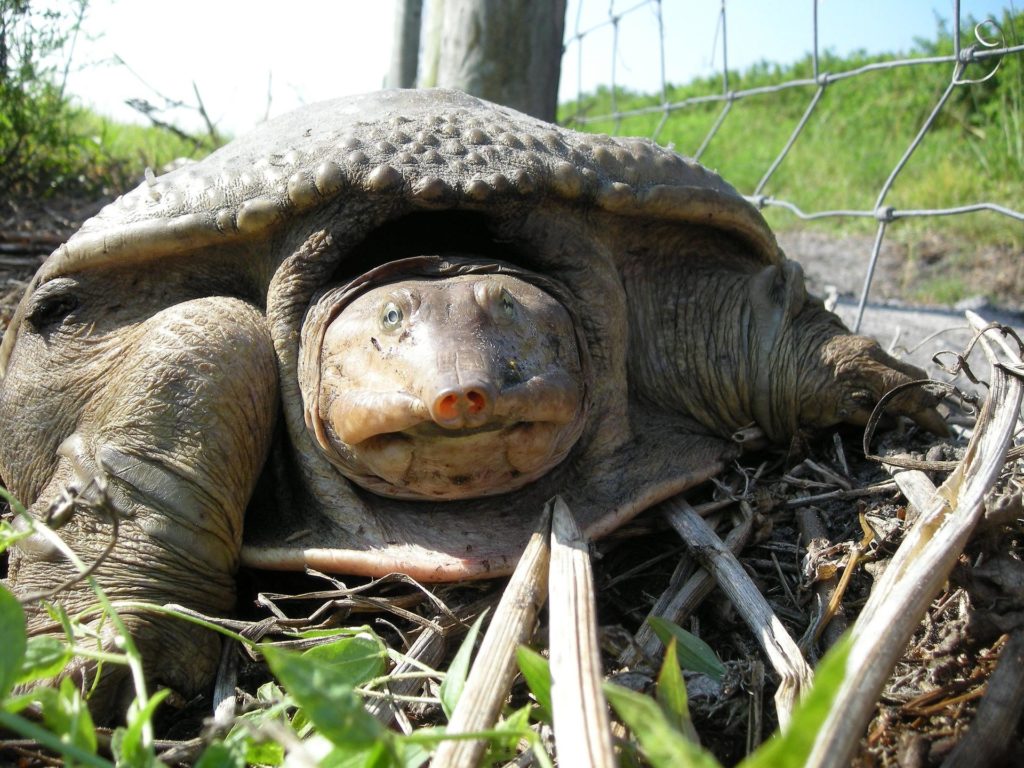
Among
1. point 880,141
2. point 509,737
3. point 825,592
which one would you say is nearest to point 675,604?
point 825,592

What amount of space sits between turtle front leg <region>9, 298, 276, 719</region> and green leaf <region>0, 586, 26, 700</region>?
668 millimetres

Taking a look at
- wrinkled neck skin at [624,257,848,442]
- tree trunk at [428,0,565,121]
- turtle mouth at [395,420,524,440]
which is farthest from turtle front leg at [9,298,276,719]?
tree trunk at [428,0,565,121]

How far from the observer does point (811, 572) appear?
1.85 meters

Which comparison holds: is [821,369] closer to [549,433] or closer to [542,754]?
[549,433]

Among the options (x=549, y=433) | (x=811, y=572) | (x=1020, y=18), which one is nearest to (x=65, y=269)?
(x=549, y=433)

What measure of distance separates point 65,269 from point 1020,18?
8.83m

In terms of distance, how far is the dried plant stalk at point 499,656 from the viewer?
1.19 meters

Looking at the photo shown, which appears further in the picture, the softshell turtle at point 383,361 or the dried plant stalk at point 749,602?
the softshell turtle at point 383,361

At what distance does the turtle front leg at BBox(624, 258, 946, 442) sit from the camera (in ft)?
7.85

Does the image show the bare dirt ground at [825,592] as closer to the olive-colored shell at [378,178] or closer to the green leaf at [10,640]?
the green leaf at [10,640]

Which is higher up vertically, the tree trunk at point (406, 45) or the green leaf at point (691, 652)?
the tree trunk at point (406, 45)

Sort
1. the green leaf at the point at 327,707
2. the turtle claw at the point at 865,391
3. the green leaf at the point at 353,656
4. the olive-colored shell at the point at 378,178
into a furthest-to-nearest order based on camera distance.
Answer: the turtle claw at the point at 865,391
the olive-colored shell at the point at 378,178
the green leaf at the point at 353,656
the green leaf at the point at 327,707

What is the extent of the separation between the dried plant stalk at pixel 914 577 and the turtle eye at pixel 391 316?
1.05 m

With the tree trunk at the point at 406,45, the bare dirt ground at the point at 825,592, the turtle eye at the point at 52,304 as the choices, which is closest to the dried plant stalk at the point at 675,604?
the bare dirt ground at the point at 825,592
